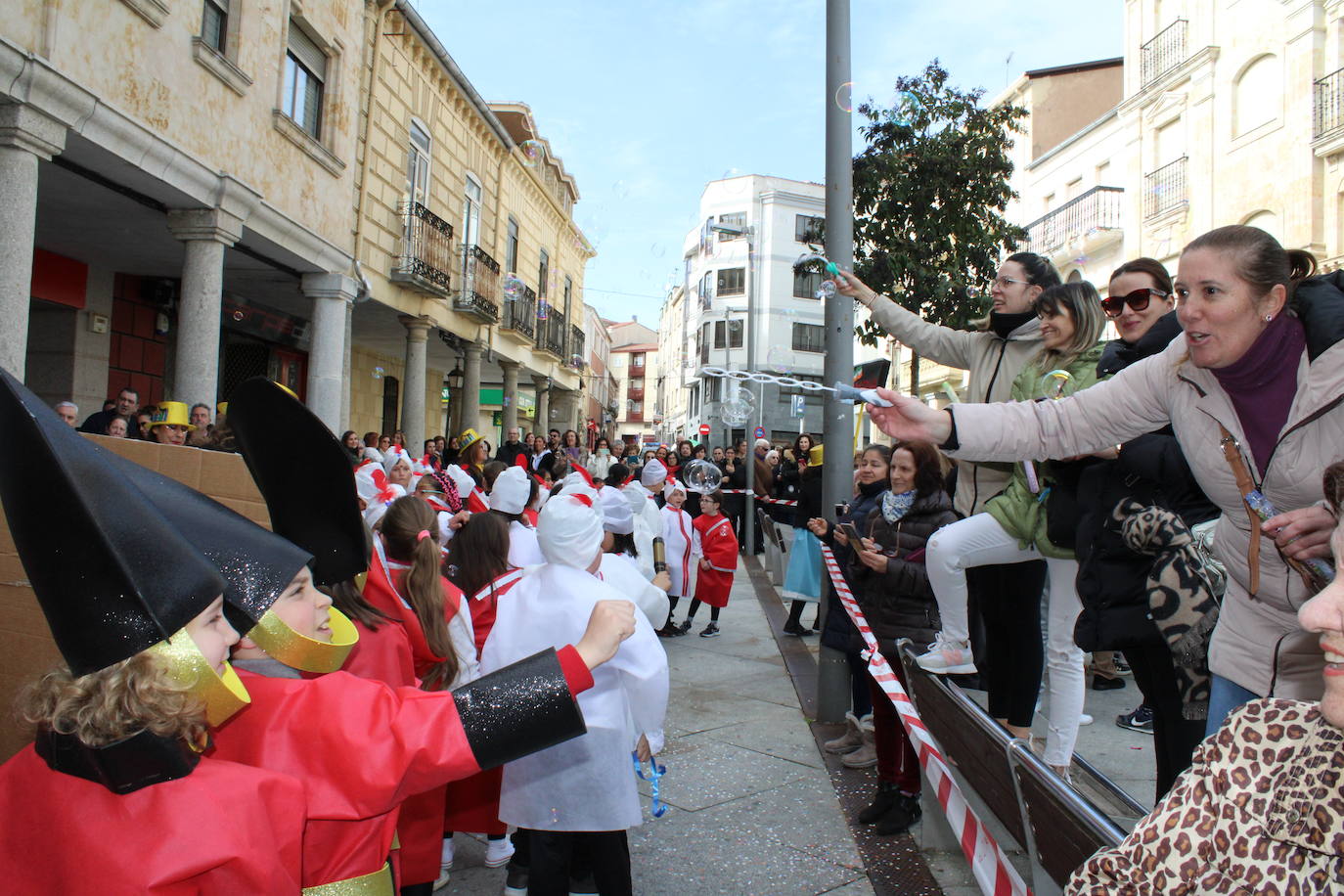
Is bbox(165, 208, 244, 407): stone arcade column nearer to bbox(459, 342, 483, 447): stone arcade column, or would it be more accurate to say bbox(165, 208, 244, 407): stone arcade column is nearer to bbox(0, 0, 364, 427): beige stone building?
bbox(0, 0, 364, 427): beige stone building

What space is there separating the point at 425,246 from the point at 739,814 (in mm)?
13511

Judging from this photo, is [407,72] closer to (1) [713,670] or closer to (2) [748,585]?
(2) [748,585]

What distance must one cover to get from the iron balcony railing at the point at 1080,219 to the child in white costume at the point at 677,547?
1413cm

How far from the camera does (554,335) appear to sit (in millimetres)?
26344

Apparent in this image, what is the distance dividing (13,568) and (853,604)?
3.50 m

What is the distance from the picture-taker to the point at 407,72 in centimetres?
1526

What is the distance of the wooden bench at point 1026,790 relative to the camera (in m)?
1.86

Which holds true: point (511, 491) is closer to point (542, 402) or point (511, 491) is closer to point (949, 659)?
point (949, 659)

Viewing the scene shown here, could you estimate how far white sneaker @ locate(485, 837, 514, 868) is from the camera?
12.6ft

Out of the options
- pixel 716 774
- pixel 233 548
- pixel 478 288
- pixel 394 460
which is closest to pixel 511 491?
pixel 716 774

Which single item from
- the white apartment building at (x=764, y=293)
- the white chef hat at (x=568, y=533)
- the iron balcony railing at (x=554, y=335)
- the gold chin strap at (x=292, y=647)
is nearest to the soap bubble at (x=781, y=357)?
the white apartment building at (x=764, y=293)

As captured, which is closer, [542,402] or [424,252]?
[424,252]

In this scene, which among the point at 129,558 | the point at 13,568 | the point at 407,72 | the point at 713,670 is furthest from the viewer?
the point at 407,72

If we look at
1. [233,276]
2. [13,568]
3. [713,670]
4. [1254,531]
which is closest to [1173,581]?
[1254,531]
